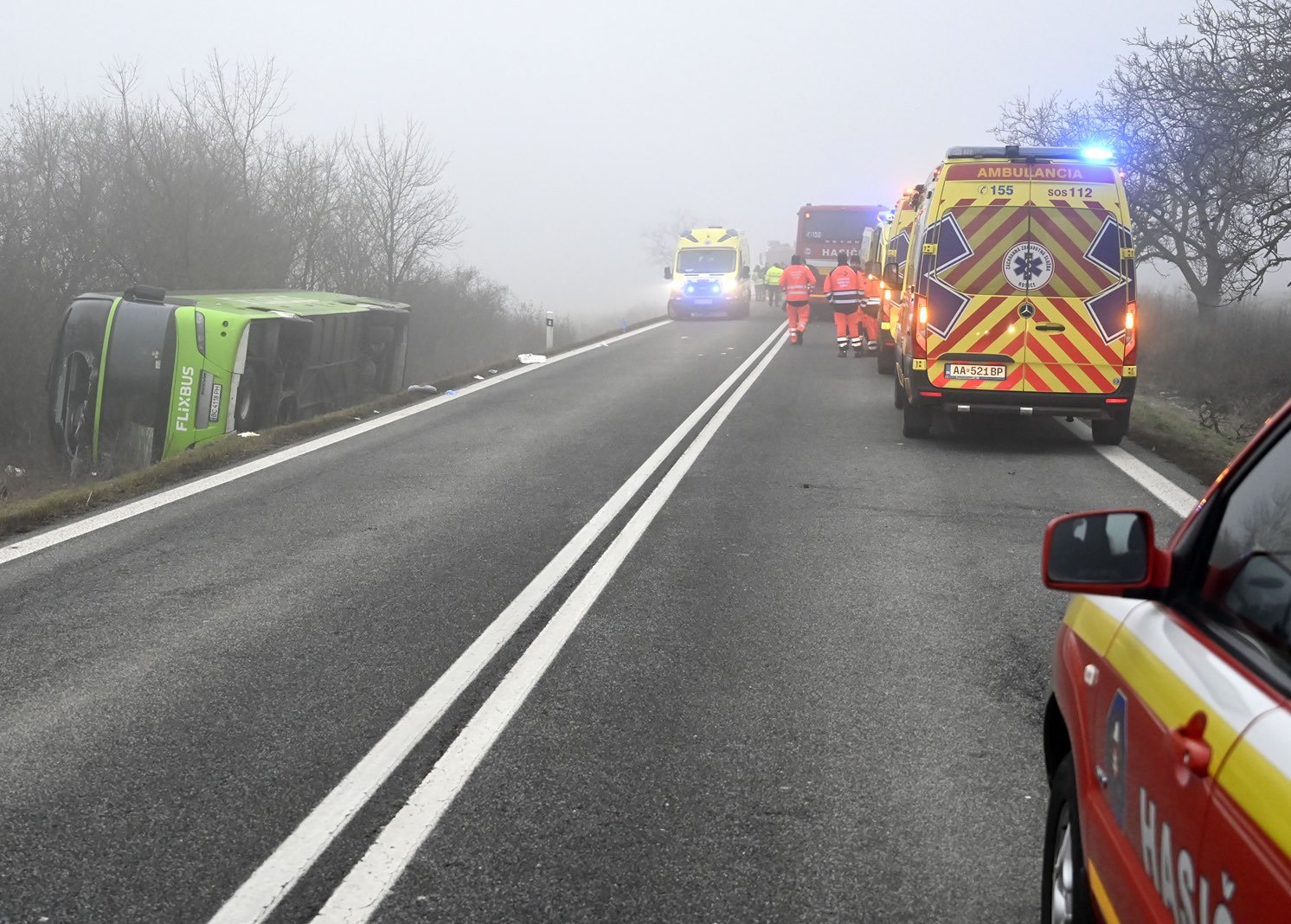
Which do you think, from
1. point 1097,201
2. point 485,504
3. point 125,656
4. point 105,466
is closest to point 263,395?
point 105,466

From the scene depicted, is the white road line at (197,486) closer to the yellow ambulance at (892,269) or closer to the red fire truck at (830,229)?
the yellow ambulance at (892,269)

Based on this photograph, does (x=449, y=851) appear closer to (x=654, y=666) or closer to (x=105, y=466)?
(x=654, y=666)

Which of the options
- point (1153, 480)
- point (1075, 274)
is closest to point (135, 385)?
point (1075, 274)

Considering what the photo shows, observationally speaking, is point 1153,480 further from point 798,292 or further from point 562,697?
point 798,292

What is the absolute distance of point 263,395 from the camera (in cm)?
1648

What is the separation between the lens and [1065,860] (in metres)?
2.68

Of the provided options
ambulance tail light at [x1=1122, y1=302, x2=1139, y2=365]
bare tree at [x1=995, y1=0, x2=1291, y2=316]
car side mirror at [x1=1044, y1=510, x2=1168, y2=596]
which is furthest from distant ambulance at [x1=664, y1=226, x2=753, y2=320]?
car side mirror at [x1=1044, y1=510, x2=1168, y2=596]

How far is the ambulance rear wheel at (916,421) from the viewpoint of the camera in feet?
41.0

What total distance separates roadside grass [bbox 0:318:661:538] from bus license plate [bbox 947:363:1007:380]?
6.08m

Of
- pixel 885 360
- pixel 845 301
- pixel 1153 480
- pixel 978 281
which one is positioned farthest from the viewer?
pixel 845 301

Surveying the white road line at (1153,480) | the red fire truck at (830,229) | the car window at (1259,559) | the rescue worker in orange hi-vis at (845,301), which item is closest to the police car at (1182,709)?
the car window at (1259,559)

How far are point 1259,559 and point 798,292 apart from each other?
2329cm

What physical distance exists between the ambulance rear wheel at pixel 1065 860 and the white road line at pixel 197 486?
6342 millimetres

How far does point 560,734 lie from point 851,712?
3.70ft
